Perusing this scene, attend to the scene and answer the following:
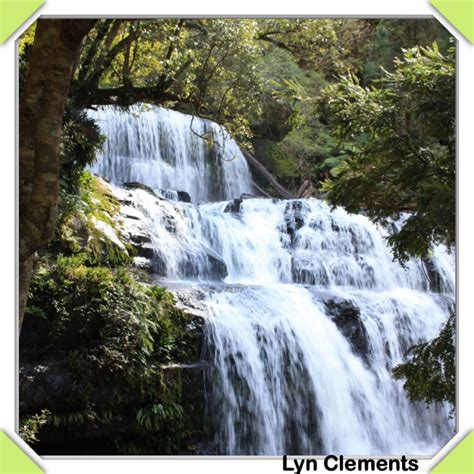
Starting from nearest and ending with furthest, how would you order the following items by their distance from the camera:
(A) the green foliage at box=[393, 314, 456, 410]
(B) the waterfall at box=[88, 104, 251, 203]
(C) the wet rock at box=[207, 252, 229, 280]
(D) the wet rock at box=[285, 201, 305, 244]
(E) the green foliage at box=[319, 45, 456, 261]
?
(E) the green foliage at box=[319, 45, 456, 261]
(A) the green foliage at box=[393, 314, 456, 410]
(C) the wet rock at box=[207, 252, 229, 280]
(D) the wet rock at box=[285, 201, 305, 244]
(B) the waterfall at box=[88, 104, 251, 203]

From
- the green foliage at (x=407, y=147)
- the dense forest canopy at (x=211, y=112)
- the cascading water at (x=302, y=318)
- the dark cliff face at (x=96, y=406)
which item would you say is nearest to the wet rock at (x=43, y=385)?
the dark cliff face at (x=96, y=406)

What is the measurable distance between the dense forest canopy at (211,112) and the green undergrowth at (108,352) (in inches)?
1.5

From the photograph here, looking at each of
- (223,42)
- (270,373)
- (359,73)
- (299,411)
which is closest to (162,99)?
(223,42)

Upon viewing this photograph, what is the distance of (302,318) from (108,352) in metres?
2.56

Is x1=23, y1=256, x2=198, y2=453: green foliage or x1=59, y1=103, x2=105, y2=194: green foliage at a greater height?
x1=59, y1=103, x2=105, y2=194: green foliage

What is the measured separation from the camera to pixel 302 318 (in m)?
7.96

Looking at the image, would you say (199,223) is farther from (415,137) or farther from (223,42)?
(415,137)

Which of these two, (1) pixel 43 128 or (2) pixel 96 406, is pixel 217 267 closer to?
(2) pixel 96 406

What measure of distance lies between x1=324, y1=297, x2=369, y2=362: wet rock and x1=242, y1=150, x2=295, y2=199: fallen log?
8018 mm

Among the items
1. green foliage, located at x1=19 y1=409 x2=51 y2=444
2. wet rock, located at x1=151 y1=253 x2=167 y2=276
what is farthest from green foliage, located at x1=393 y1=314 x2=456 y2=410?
wet rock, located at x1=151 y1=253 x2=167 y2=276

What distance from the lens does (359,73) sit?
18.0m

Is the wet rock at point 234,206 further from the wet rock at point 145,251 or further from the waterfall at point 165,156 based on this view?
the wet rock at point 145,251

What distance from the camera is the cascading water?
7070mm

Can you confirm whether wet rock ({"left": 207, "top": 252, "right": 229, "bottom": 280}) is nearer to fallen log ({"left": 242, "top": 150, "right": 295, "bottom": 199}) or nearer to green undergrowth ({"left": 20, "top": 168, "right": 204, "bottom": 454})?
green undergrowth ({"left": 20, "top": 168, "right": 204, "bottom": 454})
